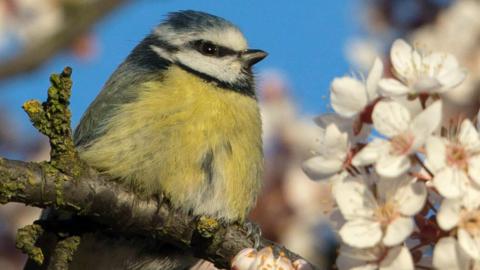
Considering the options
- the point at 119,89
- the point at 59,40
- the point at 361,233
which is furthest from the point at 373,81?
the point at 59,40

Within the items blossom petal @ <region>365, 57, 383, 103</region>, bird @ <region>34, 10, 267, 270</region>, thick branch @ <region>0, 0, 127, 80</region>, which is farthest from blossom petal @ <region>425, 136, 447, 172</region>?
thick branch @ <region>0, 0, 127, 80</region>

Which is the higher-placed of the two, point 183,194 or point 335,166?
point 335,166

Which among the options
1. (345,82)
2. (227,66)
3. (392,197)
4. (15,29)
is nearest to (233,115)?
(227,66)

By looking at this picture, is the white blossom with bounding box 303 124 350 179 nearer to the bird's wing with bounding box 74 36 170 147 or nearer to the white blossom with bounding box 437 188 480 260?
the white blossom with bounding box 437 188 480 260

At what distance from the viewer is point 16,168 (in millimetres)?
2496

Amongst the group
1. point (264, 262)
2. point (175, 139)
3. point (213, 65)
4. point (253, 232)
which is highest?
point (213, 65)

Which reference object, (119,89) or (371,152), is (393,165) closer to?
(371,152)

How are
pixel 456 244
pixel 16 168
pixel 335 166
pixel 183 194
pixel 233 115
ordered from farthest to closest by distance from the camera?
pixel 233 115 → pixel 183 194 → pixel 16 168 → pixel 335 166 → pixel 456 244

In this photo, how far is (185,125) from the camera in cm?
329

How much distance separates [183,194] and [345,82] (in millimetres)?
1085

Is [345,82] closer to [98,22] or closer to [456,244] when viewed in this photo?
[456,244]

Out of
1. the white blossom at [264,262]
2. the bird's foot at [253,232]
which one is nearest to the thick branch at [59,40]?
the bird's foot at [253,232]

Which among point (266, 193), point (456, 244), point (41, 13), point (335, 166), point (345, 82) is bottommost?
point (266, 193)

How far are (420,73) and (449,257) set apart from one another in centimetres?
51
